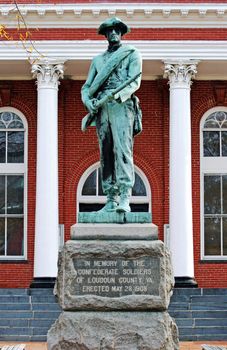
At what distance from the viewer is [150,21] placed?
2295 cm

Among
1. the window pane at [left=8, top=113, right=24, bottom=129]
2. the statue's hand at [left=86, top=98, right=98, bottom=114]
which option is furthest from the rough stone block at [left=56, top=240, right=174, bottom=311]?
the window pane at [left=8, top=113, right=24, bottom=129]

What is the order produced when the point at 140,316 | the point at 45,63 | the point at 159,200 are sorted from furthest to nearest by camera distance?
the point at 159,200
the point at 45,63
the point at 140,316

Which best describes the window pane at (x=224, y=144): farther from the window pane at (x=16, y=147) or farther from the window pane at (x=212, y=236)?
the window pane at (x=16, y=147)

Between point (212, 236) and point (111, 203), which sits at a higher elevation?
point (111, 203)

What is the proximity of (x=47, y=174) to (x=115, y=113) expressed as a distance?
41.6ft

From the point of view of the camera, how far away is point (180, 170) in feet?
A: 73.7

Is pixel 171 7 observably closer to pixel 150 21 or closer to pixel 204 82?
pixel 150 21

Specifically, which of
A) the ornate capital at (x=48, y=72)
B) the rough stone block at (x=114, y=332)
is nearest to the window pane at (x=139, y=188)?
the ornate capital at (x=48, y=72)

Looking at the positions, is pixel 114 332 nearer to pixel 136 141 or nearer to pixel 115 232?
pixel 115 232

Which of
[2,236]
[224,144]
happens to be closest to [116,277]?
[2,236]

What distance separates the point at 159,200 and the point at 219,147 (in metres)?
2.34

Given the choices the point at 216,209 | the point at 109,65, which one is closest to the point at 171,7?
the point at 216,209

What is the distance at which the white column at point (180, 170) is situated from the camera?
2209cm

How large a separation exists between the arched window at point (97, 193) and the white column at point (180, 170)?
3045 mm
